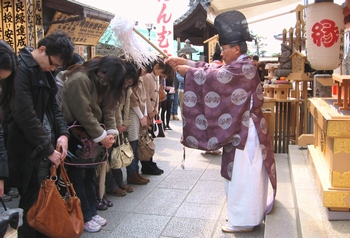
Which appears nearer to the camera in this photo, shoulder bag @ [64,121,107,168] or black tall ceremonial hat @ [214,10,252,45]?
black tall ceremonial hat @ [214,10,252,45]

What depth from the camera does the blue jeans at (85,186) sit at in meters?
4.00

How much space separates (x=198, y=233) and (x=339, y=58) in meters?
3.71

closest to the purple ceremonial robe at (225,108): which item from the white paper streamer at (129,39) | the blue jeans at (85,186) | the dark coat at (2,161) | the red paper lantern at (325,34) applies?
the white paper streamer at (129,39)

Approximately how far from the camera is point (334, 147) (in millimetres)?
3252

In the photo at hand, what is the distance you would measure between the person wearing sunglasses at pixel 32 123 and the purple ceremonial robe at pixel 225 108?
1.38 metres

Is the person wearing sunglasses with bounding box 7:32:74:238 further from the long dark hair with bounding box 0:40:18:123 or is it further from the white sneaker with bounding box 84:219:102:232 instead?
the white sneaker with bounding box 84:219:102:232

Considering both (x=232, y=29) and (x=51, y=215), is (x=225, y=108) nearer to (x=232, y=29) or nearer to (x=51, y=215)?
(x=232, y=29)

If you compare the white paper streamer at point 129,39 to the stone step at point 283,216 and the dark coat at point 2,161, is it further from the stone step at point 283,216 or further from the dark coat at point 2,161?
A: the stone step at point 283,216

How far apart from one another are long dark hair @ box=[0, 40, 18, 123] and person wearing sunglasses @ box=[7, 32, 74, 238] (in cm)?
6

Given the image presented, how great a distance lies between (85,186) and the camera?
14.0ft

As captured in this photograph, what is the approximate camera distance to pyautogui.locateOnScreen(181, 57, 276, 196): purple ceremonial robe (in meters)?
3.77

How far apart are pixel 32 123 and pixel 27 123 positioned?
41 mm

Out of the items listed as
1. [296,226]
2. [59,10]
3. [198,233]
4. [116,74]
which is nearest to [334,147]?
[296,226]

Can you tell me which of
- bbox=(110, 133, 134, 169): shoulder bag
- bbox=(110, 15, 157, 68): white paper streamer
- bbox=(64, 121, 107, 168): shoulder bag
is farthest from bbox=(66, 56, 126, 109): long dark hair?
bbox=(110, 133, 134, 169): shoulder bag
